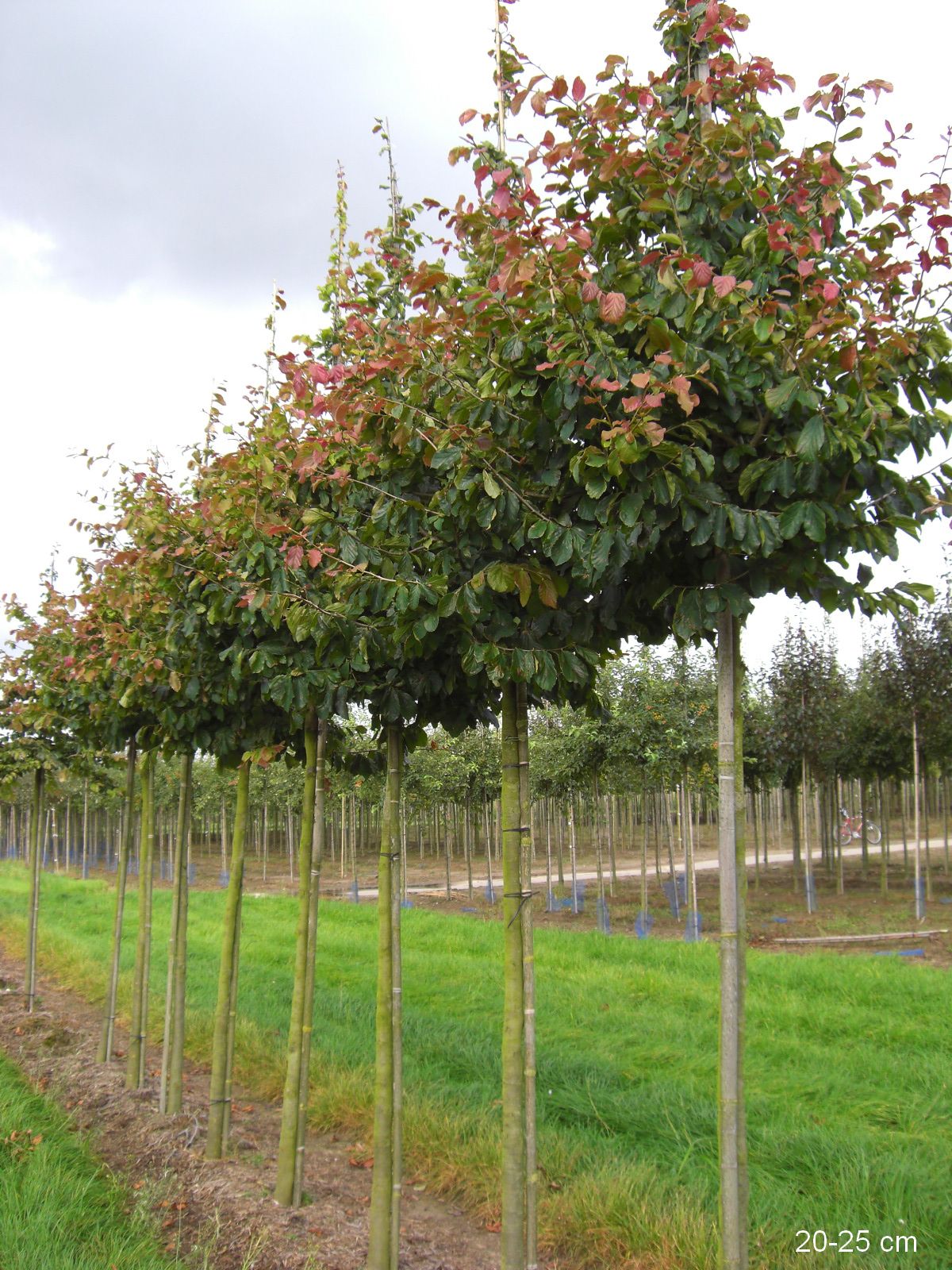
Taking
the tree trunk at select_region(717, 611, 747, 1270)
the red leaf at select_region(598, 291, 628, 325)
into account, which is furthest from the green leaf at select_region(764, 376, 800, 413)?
the tree trunk at select_region(717, 611, 747, 1270)

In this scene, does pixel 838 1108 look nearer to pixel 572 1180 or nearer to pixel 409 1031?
pixel 572 1180

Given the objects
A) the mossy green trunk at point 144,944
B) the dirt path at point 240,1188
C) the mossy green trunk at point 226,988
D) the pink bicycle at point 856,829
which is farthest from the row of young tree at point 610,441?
the pink bicycle at point 856,829

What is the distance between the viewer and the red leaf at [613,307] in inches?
99.3

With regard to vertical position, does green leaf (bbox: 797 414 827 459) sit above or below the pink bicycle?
above

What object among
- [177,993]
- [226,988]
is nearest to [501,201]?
[226,988]

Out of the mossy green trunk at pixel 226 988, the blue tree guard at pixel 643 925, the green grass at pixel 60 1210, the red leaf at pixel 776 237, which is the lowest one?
the blue tree guard at pixel 643 925

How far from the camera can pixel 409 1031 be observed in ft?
26.0

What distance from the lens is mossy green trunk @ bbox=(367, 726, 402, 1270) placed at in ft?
13.4

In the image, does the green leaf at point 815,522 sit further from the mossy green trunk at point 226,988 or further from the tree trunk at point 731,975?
the mossy green trunk at point 226,988

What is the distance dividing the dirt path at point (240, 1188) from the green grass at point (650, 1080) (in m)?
0.29

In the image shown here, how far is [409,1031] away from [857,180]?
7.09m

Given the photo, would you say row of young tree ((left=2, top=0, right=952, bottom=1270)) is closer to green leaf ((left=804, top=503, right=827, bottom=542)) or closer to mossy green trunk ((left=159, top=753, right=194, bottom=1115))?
green leaf ((left=804, top=503, right=827, bottom=542))

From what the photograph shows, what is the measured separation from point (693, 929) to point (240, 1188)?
10.2m

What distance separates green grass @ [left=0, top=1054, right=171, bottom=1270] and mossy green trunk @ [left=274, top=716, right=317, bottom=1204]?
27.1 inches
